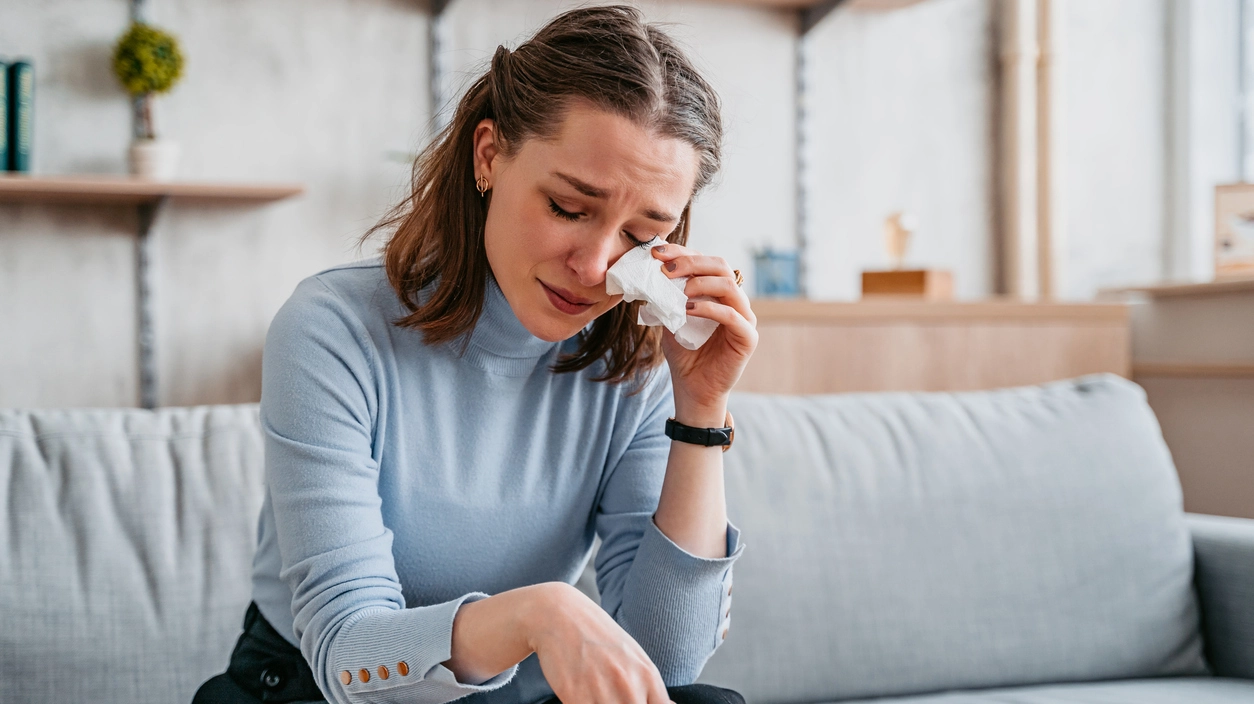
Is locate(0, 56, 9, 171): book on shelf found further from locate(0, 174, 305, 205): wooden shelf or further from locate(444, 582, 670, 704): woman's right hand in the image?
locate(444, 582, 670, 704): woman's right hand

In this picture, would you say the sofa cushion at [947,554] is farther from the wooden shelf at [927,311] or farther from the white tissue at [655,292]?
the wooden shelf at [927,311]

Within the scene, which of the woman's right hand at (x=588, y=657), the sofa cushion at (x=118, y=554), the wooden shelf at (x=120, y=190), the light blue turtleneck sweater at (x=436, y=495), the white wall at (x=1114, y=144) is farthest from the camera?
the white wall at (x=1114, y=144)

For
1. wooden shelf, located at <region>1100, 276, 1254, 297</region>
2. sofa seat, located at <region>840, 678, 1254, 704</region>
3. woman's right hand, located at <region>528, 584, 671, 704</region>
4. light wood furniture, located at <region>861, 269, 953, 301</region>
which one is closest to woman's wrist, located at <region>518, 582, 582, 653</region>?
woman's right hand, located at <region>528, 584, 671, 704</region>

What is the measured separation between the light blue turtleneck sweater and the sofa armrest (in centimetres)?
90

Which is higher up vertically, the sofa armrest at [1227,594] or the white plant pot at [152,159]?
the white plant pot at [152,159]

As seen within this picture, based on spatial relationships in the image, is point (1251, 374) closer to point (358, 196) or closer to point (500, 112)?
point (500, 112)

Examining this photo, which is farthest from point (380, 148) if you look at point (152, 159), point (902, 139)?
point (902, 139)

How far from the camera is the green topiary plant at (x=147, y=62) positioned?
7.33 feet

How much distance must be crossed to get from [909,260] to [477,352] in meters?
2.19

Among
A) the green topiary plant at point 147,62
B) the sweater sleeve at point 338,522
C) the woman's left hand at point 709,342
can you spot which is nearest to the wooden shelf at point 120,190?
the green topiary plant at point 147,62

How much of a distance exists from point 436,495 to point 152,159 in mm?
1636

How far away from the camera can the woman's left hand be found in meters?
0.96

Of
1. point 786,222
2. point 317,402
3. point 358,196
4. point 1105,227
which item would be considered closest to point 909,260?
point 786,222

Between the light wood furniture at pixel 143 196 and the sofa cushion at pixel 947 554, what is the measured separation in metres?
1.38
